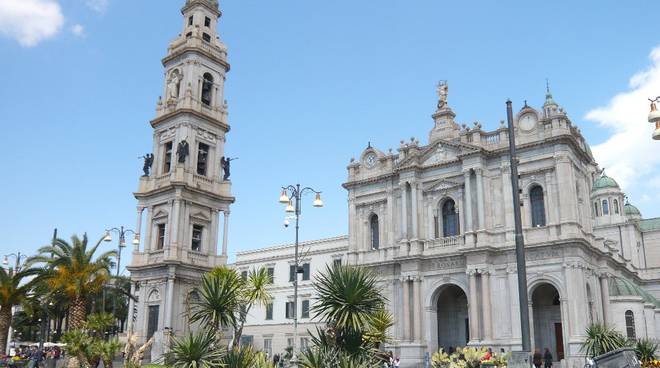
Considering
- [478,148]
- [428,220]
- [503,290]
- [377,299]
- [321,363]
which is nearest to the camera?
[321,363]

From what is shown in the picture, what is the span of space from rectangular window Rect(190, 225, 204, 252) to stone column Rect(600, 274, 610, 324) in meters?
27.2

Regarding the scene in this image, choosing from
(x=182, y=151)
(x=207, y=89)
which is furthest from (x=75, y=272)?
(x=207, y=89)

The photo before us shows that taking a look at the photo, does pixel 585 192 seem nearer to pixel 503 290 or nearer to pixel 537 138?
pixel 537 138

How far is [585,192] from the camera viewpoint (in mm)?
39375

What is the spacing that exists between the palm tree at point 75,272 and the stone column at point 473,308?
23050 millimetres

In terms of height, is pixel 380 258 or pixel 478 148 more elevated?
pixel 478 148

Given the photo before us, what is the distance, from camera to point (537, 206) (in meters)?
37.5

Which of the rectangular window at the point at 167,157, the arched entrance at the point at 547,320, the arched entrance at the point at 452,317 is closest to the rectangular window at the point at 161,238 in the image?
the rectangular window at the point at 167,157

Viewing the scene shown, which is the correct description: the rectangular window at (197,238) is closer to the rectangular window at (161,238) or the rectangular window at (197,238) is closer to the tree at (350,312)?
the rectangular window at (161,238)

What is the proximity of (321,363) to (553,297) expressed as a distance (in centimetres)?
2687

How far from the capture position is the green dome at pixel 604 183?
6295cm

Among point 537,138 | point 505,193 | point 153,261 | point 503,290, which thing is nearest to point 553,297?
point 503,290

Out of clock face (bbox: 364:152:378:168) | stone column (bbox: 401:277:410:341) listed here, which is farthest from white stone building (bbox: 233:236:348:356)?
stone column (bbox: 401:277:410:341)

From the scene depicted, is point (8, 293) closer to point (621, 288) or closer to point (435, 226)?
point (435, 226)
